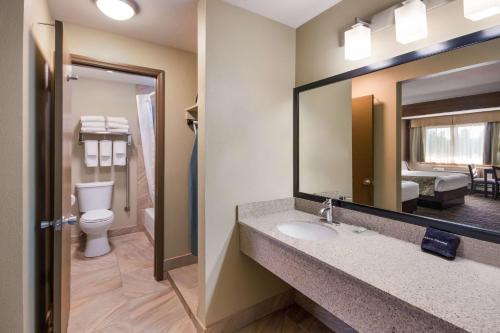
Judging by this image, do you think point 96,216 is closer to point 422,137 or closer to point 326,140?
point 326,140

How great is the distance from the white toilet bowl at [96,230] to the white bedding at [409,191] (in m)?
3.03

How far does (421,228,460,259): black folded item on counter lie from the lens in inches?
43.2

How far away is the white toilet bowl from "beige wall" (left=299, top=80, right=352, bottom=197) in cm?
238

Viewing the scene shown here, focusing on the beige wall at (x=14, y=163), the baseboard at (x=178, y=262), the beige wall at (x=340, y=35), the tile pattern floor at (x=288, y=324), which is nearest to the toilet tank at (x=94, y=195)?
the baseboard at (x=178, y=262)

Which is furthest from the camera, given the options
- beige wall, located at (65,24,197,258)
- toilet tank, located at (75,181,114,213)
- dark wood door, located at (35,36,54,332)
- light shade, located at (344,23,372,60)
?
toilet tank, located at (75,181,114,213)

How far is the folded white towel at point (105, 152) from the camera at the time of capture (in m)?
3.34

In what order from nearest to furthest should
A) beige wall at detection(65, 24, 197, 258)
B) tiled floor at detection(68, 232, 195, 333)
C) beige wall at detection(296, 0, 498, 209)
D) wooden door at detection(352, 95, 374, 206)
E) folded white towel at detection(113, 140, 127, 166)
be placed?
beige wall at detection(296, 0, 498, 209)
wooden door at detection(352, 95, 374, 206)
tiled floor at detection(68, 232, 195, 333)
beige wall at detection(65, 24, 197, 258)
folded white towel at detection(113, 140, 127, 166)

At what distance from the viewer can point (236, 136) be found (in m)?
1.71

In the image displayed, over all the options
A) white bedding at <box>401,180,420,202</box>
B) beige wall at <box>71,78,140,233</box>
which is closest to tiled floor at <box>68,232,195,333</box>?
beige wall at <box>71,78,140,233</box>

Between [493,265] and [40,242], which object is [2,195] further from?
[493,265]

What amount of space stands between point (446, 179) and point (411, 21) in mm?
849

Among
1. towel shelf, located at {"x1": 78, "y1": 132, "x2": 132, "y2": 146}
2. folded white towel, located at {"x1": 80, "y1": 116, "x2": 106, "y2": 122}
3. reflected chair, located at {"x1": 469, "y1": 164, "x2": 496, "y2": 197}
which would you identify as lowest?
reflected chair, located at {"x1": 469, "y1": 164, "x2": 496, "y2": 197}

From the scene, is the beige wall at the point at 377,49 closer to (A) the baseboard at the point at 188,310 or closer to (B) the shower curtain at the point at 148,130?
(A) the baseboard at the point at 188,310

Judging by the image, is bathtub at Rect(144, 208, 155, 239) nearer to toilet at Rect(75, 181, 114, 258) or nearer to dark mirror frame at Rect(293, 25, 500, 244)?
toilet at Rect(75, 181, 114, 258)
